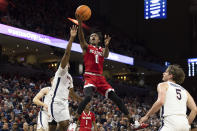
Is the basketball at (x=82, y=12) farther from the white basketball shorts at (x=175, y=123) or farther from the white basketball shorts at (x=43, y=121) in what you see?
the white basketball shorts at (x=175, y=123)

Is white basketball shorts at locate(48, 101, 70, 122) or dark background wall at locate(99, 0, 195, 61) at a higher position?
dark background wall at locate(99, 0, 195, 61)

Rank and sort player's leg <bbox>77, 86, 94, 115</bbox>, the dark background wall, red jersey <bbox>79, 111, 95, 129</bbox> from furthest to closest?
1. the dark background wall
2. red jersey <bbox>79, 111, 95, 129</bbox>
3. player's leg <bbox>77, 86, 94, 115</bbox>

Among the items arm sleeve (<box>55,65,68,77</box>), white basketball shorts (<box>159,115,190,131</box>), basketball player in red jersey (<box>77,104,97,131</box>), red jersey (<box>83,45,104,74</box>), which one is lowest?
basketball player in red jersey (<box>77,104,97,131</box>)

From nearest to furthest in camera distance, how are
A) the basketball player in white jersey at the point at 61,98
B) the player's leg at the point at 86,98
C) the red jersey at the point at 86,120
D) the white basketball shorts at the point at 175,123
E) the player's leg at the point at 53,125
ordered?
the white basketball shorts at the point at 175,123
the basketball player in white jersey at the point at 61,98
the player's leg at the point at 53,125
the player's leg at the point at 86,98
the red jersey at the point at 86,120

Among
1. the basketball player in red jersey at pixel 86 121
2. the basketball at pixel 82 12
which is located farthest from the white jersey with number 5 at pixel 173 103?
the basketball player in red jersey at pixel 86 121

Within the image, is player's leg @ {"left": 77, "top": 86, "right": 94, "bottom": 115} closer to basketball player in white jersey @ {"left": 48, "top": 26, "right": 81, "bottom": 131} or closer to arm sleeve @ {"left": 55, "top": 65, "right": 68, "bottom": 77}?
basketball player in white jersey @ {"left": 48, "top": 26, "right": 81, "bottom": 131}

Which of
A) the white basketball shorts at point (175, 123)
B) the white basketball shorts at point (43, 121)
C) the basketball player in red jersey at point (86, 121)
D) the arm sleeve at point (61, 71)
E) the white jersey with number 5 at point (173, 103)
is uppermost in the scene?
the arm sleeve at point (61, 71)

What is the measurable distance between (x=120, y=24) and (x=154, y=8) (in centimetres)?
1383

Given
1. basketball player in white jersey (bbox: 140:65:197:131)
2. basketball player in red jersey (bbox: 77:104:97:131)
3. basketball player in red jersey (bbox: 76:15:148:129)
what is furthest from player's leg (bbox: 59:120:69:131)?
basketball player in red jersey (bbox: 77:104:97:131)

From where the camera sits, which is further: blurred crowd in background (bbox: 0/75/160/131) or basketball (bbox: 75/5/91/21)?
blurred crowd in background (bbox: 0/75/160/131)

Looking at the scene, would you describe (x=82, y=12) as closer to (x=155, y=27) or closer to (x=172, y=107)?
(x=172, y=107)

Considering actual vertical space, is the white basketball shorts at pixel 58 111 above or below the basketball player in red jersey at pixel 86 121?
above

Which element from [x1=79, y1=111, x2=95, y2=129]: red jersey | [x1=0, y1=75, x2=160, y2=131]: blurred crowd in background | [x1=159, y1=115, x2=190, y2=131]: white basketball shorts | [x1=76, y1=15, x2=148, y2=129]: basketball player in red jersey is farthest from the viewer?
[x1=0, y1=75, x2=160, y2=131]: blurred crowd in background

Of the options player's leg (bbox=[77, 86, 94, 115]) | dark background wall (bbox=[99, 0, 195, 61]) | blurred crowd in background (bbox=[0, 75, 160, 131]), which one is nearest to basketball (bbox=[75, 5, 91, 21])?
player's leg (bbox=[77, 86, 94, 115])
